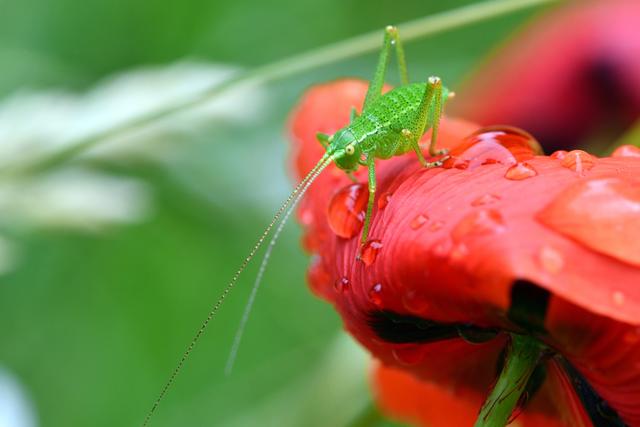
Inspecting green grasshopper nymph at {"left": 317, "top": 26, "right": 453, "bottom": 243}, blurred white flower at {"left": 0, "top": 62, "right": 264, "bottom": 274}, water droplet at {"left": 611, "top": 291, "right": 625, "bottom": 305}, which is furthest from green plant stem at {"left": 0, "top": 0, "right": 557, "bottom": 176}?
water droplet at {"left": 611, "top": 291, "right": 625, "bottom": 305}

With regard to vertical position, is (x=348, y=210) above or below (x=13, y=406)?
above

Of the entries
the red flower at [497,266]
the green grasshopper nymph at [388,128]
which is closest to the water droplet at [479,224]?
the red flower at [497,266]

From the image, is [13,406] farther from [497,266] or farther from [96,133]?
[497,266]

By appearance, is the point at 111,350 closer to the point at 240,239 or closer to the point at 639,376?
the point at 240,239

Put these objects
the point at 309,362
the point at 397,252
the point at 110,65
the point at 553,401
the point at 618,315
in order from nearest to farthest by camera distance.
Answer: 1. the point at 618,315
2. the point at 397,252
3. the point at 553,401
4. the point at 309,362
5. the point at 110,65

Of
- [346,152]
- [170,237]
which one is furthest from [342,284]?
[170,237]

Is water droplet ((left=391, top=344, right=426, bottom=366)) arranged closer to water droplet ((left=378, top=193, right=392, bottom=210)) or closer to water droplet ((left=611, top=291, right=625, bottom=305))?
water droplet ((left=378, top=193, right=392, bottom=210))

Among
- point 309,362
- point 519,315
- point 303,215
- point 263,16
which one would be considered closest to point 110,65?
point 263,16
